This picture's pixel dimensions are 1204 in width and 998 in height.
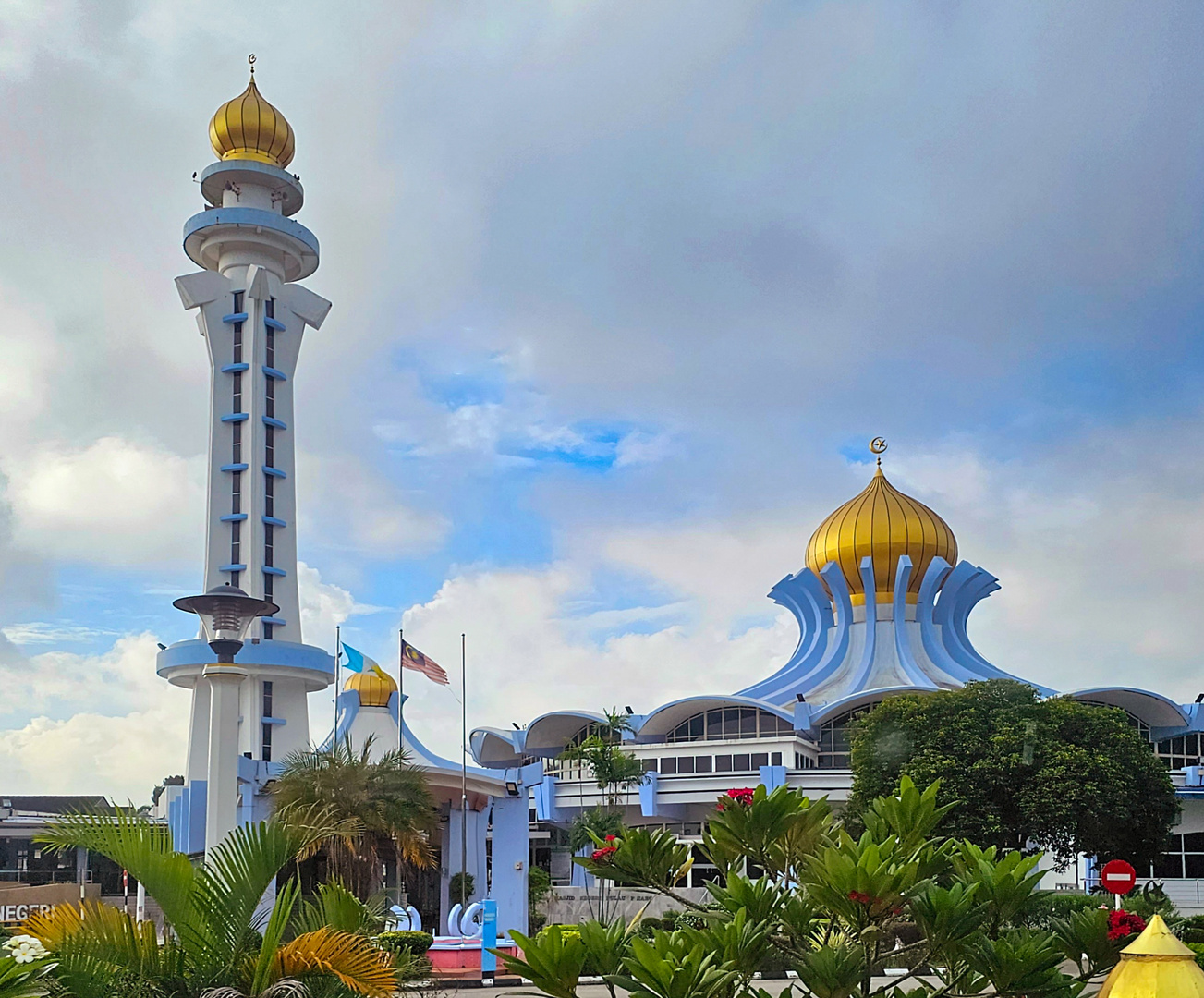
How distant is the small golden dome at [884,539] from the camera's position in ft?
195

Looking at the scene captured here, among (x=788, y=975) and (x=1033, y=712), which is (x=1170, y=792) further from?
(x=788, y=975)

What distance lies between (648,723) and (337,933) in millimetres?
52648

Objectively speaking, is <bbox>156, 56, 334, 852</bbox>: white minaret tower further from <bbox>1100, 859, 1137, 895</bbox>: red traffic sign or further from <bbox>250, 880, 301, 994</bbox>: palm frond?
<bbox>250, 880, 301, 994</bbox>: palm frond

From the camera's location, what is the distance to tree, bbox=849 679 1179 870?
36938 millimetres

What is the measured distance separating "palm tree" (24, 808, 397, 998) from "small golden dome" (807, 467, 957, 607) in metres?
52.1

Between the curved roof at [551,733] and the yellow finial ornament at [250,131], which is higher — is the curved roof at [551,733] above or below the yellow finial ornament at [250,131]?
below

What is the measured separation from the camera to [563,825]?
184ft

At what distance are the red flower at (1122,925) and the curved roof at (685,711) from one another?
163 ft

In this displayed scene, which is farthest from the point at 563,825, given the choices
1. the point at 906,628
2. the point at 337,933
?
the point at 337,933

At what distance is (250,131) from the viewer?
170 ft

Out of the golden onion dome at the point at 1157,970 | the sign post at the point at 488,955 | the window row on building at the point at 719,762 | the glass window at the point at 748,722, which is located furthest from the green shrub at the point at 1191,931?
the glass window at the point at 748,722

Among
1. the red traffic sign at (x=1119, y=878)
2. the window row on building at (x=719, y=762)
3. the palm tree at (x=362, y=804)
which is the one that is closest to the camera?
the red traffic sign at (x=1119, y=878)

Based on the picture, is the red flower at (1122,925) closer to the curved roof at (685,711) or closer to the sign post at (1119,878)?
the sign post at (1119,878)

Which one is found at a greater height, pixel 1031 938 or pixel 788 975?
pixel 1031 938
